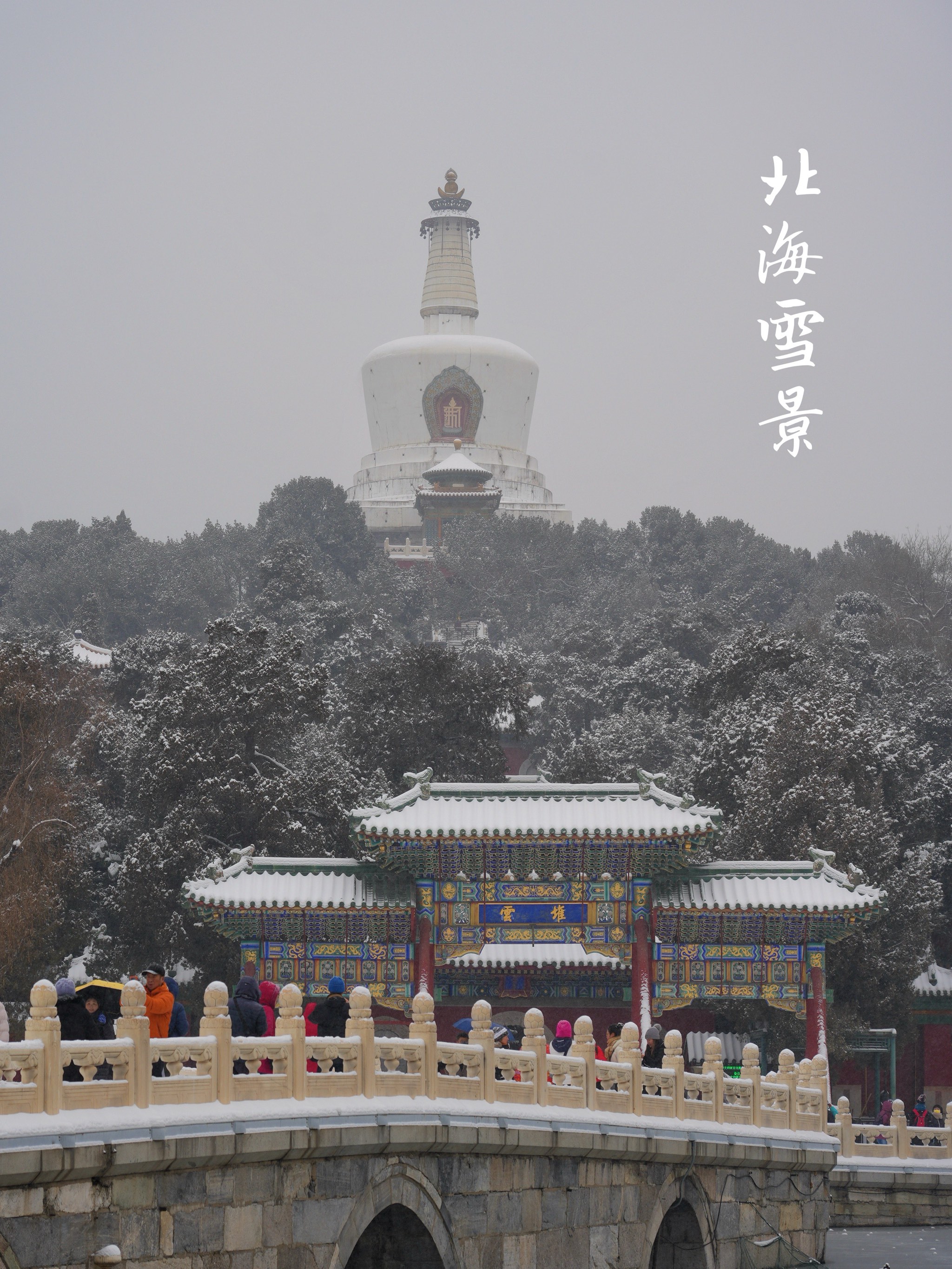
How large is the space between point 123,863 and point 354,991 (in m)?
20.4

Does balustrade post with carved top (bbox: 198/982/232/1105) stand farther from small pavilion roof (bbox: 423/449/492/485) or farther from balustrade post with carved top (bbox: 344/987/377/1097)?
small pavilion roof (bbox: 423/449/492/485)

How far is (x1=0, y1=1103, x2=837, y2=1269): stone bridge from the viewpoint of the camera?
10742 mm

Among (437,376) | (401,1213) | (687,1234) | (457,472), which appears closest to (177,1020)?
(401,1213)

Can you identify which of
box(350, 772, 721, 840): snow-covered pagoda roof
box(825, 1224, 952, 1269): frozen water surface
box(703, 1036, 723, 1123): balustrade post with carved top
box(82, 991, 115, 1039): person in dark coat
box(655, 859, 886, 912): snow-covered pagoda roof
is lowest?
box(825, 1224, 952, 1269): frozen water surface

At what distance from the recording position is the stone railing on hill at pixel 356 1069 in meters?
10.8

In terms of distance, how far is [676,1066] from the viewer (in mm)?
17375

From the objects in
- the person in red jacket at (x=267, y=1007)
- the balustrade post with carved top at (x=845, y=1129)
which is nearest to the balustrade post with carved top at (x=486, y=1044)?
the person in red jacket at (x=267, y=1007)

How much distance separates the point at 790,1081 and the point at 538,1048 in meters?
5.78

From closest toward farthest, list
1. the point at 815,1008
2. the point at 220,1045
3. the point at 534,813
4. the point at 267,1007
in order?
the point at 220,1045
the point at 267,1007
the point at 815,1008
the point at 534,813

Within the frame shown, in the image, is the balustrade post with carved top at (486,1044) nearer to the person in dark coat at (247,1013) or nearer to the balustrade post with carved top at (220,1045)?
the person in dark coat at (247,1013)

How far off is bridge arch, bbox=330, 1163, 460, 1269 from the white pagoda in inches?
2539

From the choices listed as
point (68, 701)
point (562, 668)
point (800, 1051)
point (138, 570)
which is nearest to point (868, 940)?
point (800, 1051)

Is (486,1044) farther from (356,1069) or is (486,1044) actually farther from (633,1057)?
(633,1057)

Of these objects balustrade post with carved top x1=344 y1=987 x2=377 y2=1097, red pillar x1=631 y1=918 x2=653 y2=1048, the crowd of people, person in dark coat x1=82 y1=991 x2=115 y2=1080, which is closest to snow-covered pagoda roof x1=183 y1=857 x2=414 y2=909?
red pillar x1=631 y1=918 x2=653 y2=1048
